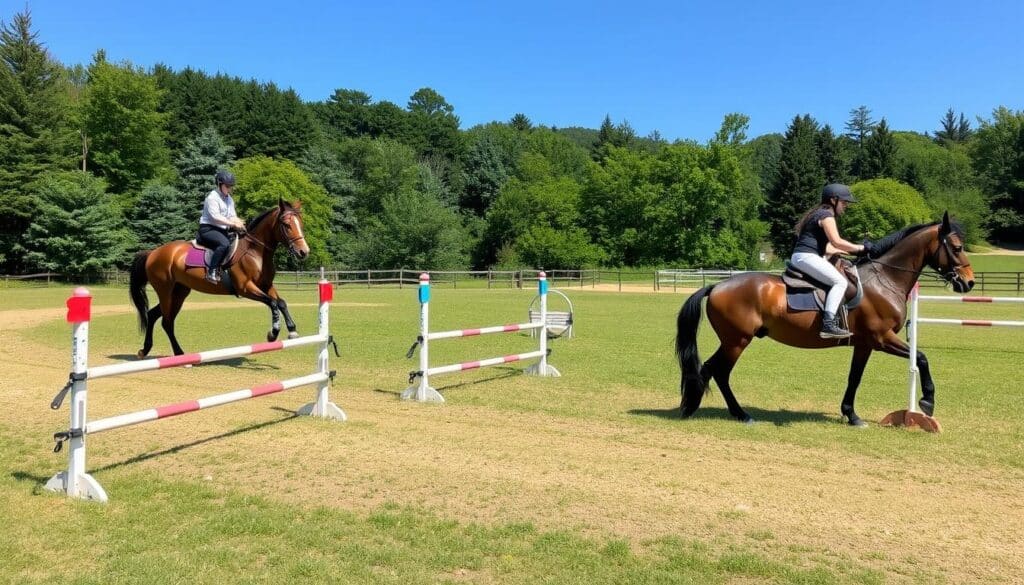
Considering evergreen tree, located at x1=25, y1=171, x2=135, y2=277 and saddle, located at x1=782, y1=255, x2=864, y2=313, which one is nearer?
saddle, located at x1=782, y1=255, x2=864, y2=313

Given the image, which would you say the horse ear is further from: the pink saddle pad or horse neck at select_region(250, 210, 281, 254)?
the pink saddle pad

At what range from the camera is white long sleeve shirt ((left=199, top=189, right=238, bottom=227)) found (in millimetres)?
10961

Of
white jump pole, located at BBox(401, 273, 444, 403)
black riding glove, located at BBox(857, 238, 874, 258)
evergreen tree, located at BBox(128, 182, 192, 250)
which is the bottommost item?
white jump pole, located at BBox(401, 273, 444, 403)

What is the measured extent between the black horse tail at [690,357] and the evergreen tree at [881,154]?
8727cm

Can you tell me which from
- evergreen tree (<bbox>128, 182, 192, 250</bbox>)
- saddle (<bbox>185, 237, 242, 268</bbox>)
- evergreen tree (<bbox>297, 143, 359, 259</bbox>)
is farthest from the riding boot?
evergreen tree (<bbox>297, 143, 359, 259</bbox>)

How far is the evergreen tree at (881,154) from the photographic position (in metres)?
83.2

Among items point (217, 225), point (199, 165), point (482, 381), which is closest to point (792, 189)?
point (199, 165)

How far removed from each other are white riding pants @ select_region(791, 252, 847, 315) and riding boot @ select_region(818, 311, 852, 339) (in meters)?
0.05

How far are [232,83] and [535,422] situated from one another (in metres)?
79.5

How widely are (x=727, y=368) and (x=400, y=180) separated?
6887cm

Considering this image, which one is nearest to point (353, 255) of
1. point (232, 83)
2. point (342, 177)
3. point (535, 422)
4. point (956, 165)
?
point (342, 177)

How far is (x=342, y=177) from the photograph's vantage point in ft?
228

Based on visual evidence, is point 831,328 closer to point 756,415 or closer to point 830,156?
point 756,415

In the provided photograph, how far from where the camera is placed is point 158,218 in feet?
172
